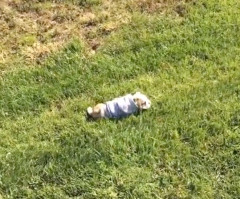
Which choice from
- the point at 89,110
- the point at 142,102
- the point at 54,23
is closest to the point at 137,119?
the point at 142,102

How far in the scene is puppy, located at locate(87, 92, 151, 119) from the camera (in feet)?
12.3

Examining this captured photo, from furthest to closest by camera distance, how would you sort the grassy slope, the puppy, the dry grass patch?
the dry grass patch < the puppy < the grassy slope

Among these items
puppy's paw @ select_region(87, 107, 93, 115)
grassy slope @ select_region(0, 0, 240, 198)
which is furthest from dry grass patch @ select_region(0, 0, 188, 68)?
puppy's paw @ select_region(87, 107, 93, 115)

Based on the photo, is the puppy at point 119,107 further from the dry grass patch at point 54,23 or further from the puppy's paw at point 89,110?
the dry grass patch at point 54,23

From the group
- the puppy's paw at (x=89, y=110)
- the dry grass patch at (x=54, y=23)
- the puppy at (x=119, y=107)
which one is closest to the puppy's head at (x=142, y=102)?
the puppy at (x=119, y=107)

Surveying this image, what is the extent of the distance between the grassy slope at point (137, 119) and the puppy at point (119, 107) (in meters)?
0.06

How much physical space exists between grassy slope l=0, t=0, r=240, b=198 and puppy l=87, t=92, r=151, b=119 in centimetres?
6

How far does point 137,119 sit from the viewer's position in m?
3.75

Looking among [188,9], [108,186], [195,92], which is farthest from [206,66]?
[108,186]

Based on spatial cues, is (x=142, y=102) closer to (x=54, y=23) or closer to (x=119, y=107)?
(x=119, y=107)

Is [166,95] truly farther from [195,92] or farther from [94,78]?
[94,78]

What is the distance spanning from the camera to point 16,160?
11.6 ft

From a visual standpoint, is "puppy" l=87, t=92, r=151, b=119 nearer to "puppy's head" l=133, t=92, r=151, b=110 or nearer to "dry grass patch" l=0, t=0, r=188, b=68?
"puppy's head" l=133, t=92, r=151, b=110

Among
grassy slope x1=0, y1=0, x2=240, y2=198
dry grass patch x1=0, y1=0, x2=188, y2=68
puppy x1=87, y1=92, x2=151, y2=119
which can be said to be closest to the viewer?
grassy slope x1=0, y1=0, x2=240, y2=198
